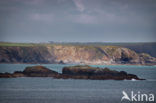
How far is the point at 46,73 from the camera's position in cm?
11775

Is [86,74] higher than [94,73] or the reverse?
the reverse

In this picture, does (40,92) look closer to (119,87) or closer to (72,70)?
(119,87)

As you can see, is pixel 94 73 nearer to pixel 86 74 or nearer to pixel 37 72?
pixel 86 74

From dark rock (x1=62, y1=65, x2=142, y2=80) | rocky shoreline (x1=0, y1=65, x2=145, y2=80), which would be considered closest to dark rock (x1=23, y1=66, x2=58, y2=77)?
rocky shoreline (x1=0, y1=65, x2=145, y2=80)

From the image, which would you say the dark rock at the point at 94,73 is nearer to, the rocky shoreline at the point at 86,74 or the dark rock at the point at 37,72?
the rocky shoreline at the point at 86,74

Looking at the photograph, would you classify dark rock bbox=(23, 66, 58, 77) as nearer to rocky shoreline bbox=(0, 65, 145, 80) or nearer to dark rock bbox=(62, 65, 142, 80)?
rocky shoreline bbox=(0, 65, 145, 80)

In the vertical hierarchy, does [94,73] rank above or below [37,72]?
above

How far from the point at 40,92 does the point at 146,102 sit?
74.1 feet

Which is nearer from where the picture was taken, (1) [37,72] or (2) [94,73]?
(2) [94,73]

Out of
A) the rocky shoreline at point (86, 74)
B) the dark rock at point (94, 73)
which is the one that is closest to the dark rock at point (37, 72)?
the rocky shoreline at point (86, 74)

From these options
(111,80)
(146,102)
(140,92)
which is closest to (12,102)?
(146,102)

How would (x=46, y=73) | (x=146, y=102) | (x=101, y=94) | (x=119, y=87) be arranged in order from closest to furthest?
(x=146, y=102)
(x=101, y=94)
(x=119, y=87)
(x=46, y=73)

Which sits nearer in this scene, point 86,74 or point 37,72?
point 86,74

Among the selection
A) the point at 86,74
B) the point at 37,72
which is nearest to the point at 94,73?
the point at 86,74
